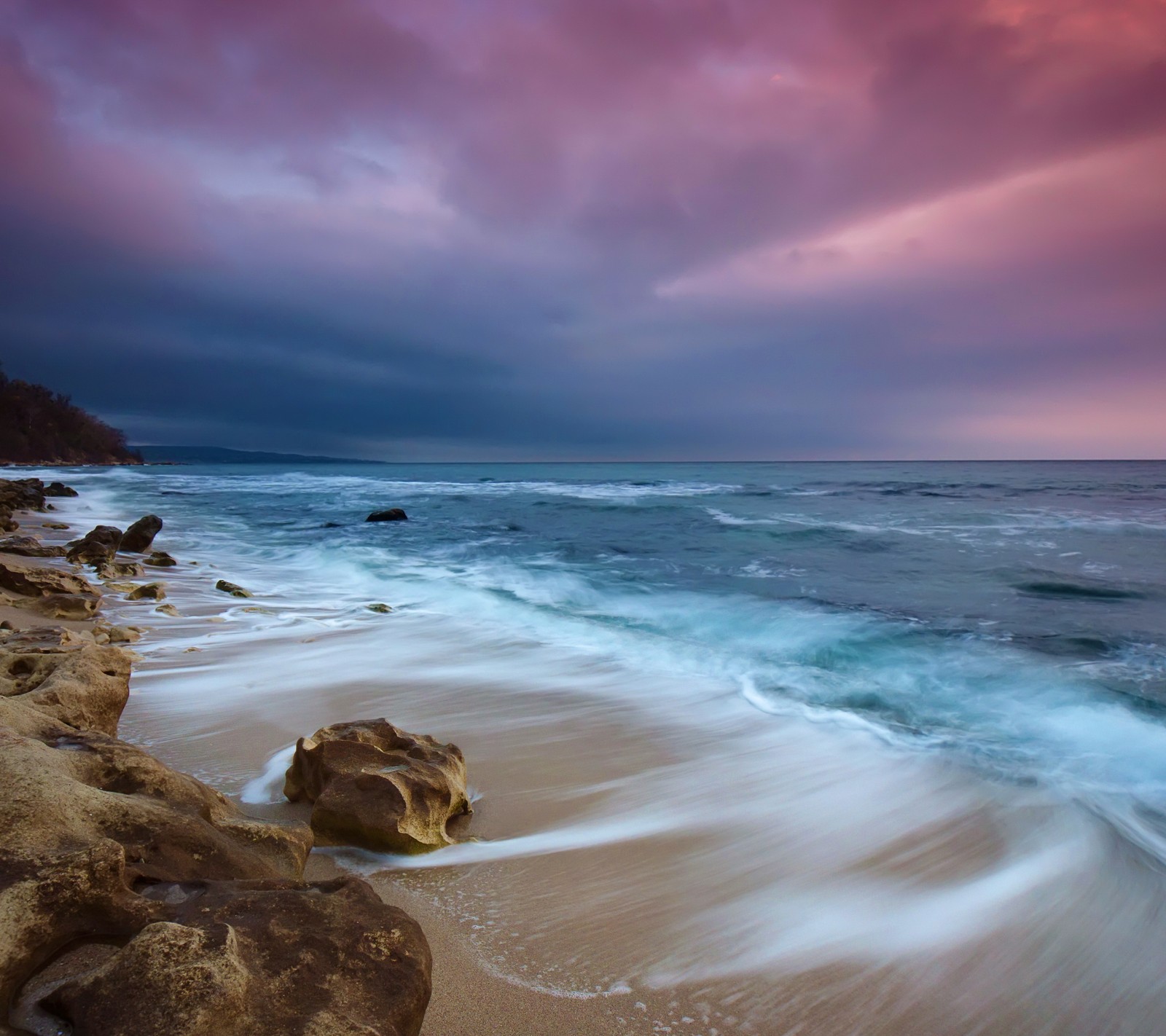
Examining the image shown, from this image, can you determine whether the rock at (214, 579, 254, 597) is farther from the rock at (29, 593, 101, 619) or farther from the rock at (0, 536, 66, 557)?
the rock at (0, 536, 66, 557)

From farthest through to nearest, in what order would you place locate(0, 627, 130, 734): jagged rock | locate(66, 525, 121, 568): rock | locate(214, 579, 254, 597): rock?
locate(66, 525, 121, 568): rock, locate(214, 579, 254, 597): rock, locate(0, 627, 130, 734): jagged rock

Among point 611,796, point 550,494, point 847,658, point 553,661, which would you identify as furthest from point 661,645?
point 550,494

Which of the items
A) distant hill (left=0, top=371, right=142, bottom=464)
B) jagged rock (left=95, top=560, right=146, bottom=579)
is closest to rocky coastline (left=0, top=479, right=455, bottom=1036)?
jagged rock (left=95, top=560, right=146, bottom=579)

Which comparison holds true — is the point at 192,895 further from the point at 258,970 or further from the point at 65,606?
the point at 65,606

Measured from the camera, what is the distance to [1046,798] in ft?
10.2

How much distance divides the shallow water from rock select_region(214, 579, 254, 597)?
0.64ft

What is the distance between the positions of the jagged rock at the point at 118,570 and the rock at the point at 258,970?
748 cm

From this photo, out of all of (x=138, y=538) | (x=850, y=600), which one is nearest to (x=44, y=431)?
(x=138, y=538)

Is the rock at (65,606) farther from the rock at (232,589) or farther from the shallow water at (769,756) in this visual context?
the rock at (232,589)

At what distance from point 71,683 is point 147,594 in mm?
4415

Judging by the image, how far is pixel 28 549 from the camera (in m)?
8.73

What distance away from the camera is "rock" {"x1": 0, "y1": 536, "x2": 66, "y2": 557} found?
28.2ft

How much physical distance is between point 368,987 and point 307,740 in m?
1.42

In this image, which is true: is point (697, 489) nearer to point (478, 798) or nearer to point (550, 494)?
point (550, 494)
